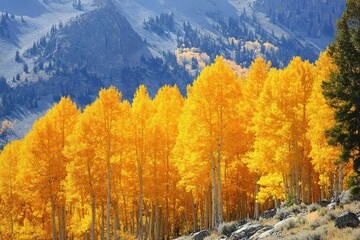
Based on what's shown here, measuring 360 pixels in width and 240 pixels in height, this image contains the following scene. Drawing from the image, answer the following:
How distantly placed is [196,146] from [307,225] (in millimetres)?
11453

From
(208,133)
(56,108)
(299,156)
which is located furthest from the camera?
(56,108)

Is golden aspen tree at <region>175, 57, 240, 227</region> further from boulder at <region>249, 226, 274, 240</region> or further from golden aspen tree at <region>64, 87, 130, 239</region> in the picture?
boulder at <region>249, 226, 274, 240</region>

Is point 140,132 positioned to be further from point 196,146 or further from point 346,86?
point 346,86

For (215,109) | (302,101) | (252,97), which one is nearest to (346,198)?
(302,101)

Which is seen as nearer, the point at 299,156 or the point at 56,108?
the point at 299,156

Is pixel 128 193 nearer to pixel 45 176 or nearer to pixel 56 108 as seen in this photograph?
pixel 45 176

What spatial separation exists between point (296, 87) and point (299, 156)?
4381mm

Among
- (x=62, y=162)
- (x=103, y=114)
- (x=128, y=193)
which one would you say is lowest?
(x=128, y=193)

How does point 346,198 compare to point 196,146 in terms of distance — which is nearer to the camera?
point 346,198

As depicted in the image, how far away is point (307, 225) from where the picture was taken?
1858 centimetres

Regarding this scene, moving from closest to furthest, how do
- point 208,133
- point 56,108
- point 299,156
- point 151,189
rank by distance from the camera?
point 208,133 → point 299,156 → point 151,189 → point 56,108

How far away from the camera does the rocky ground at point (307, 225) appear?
1606 cm

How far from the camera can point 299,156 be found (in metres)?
31.1

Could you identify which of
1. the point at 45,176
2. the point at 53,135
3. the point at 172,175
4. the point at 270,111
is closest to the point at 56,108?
the point at 53,135
